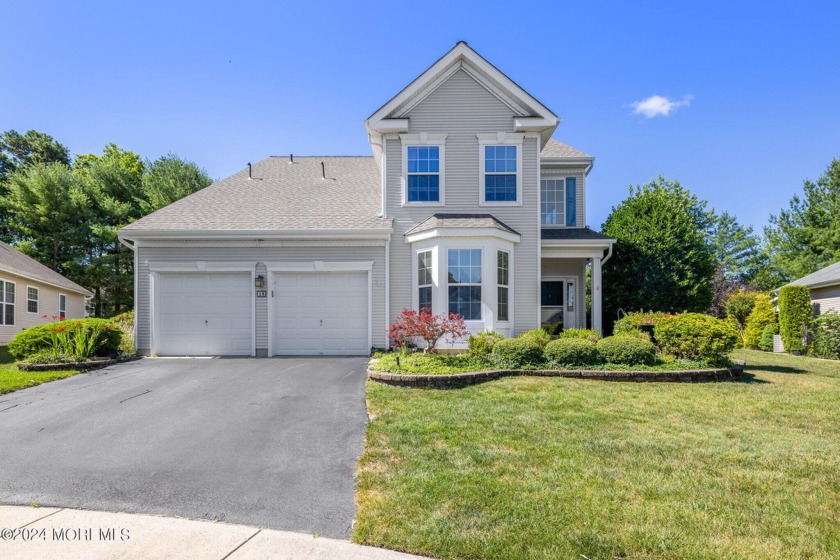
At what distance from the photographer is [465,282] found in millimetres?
11883

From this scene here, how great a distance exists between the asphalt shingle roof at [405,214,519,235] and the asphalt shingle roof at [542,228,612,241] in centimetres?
200

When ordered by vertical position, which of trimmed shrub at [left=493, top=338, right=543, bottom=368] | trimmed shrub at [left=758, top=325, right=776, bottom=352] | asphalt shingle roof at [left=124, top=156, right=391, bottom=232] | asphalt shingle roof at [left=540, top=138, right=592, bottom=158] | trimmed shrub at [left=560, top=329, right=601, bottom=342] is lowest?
trimmed shrub at [left=758, top=325, right=776, bottom=352]

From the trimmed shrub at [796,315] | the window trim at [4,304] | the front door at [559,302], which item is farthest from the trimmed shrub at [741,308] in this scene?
the window trim at [4,304]

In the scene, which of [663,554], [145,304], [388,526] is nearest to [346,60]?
[145,304]

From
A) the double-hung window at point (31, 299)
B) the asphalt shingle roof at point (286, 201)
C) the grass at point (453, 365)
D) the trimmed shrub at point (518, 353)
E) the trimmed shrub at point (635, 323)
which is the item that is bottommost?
the grass at point (453, 365)

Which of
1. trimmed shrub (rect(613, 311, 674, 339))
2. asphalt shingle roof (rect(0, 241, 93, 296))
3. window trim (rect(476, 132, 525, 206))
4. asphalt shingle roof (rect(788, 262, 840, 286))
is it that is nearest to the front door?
trimmed shrub (rect(613, 311, 674, 339))

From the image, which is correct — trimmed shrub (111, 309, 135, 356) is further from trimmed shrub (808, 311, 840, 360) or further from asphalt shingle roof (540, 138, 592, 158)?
trimmed shrub (808, 311, 840, 360)

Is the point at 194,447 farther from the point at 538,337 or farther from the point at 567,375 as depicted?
the point at 538,337

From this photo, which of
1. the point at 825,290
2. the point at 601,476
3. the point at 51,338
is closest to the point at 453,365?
the point at 601,476

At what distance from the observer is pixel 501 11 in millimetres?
10047

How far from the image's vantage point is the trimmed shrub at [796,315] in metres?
15.7

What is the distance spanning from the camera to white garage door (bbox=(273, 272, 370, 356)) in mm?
12414

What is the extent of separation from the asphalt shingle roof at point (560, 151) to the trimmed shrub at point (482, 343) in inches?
271

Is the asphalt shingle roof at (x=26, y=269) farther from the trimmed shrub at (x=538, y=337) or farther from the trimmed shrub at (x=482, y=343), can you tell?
the trimmed shrub at (x=538, y=337)
